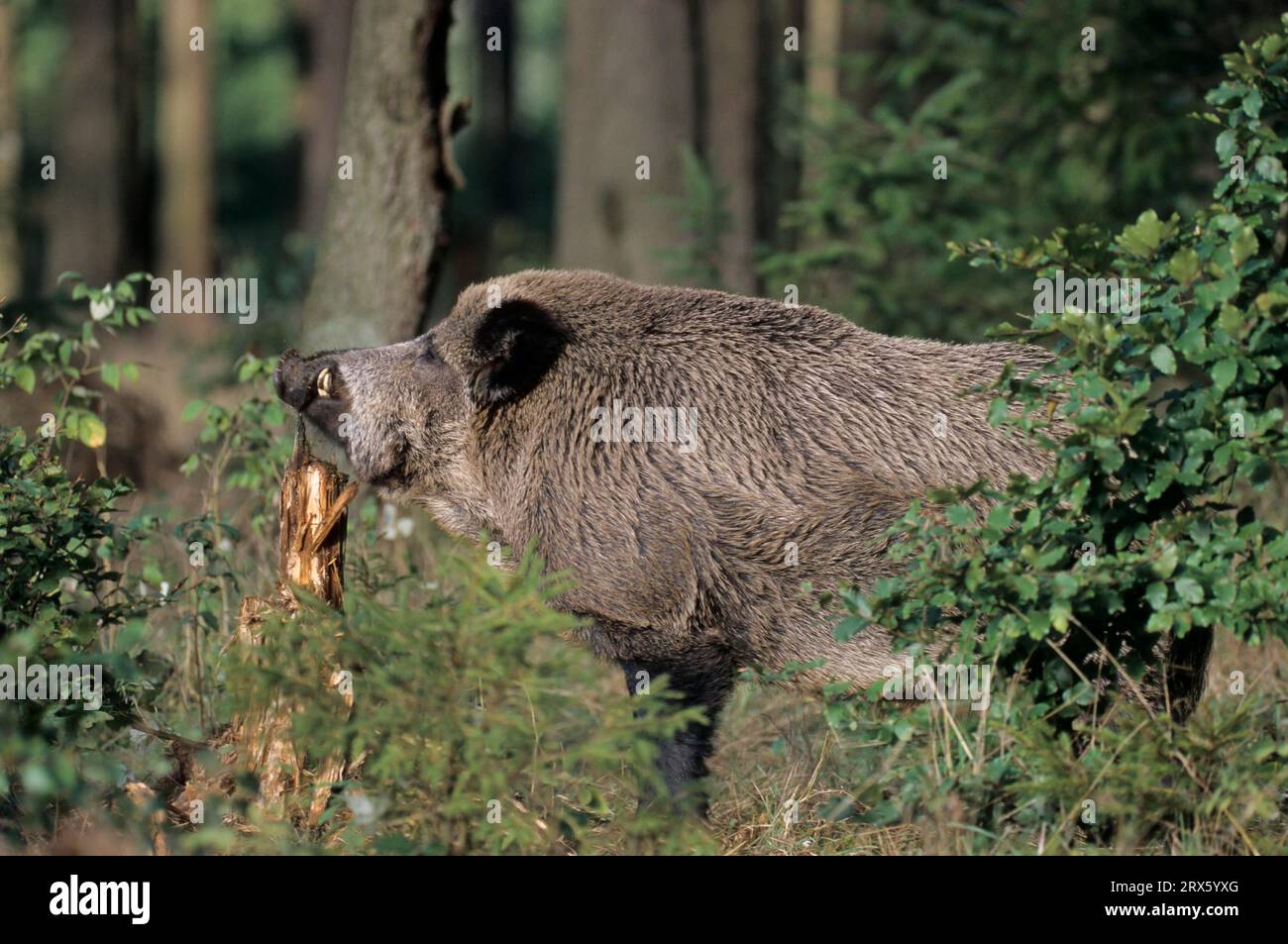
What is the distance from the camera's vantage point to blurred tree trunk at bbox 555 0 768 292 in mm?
11969

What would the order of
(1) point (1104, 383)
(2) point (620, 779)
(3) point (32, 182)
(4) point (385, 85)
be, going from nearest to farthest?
1. (1) point (1104, 383)
2. (2) point (620, 779)
3. (4) point (385, 85)
4. (3) point (32, 182)

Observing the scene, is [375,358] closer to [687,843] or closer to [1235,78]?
[687,843]

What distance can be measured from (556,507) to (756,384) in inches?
36.1

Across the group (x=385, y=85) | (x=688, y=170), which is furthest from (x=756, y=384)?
(x=688, y=170)

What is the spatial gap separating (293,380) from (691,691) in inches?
80.8

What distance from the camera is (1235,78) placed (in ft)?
16.1

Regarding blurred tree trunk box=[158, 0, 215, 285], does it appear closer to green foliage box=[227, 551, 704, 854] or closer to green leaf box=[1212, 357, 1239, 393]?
green foliage box=[227, 551, 704, 854]

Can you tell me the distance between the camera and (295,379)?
598 centimetres

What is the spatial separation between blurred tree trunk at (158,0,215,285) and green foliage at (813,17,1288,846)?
55.7 ft

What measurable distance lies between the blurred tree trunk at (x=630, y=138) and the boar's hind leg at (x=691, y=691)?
6.34 meters

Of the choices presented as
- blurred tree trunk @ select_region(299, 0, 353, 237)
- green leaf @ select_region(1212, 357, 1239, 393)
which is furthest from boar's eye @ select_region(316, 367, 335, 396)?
blurred tree trunk @ select_region(299, 0, 353, 237)

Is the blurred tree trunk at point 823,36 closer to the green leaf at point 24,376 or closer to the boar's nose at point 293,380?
the boar's nose at point 293,380

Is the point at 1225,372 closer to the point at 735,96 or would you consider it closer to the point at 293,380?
the point at 293,380
